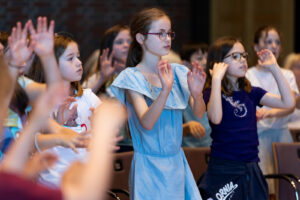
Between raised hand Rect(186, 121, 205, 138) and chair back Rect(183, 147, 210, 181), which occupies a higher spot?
raised hand Rect(186, 121, 205, 138)

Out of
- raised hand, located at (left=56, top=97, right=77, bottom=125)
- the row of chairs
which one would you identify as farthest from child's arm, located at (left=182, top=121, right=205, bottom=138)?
raised hand, located at (left=56, top=97, right=77, bottom=125)

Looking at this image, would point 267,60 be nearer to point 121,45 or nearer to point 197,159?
point 197,159

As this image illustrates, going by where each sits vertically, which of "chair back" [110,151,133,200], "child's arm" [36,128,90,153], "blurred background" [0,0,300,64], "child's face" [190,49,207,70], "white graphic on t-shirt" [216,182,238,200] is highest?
"blurred background" [0,0,300,64]

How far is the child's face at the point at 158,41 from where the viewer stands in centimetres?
330

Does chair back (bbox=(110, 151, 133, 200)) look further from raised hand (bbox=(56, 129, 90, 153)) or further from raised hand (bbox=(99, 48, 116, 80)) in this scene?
raised hand (bbox=(56, 129, 90, 153))

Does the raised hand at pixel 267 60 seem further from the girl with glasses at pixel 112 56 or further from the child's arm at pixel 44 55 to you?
the child's arm at pixel 44 55

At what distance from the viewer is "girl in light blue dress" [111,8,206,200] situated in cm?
318

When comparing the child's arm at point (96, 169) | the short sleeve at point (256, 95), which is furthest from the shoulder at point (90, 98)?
the child's arm at point (96, 169)

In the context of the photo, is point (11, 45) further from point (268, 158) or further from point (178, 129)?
point (268, 158)

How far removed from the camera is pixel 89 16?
6.50 metres

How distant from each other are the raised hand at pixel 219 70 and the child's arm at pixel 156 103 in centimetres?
58

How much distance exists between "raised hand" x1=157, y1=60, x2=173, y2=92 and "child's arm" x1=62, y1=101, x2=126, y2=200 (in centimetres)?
131

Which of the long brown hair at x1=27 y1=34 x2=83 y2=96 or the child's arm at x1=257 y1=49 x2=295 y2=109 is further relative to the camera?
the child's arm at x1=257 y1=49 x2=295 y2=109

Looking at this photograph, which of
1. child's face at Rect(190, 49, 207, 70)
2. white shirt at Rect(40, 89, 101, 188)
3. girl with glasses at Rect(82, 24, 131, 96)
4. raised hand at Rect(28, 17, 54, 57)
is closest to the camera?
raised hand at Rect(28, 17, 54, 57)
